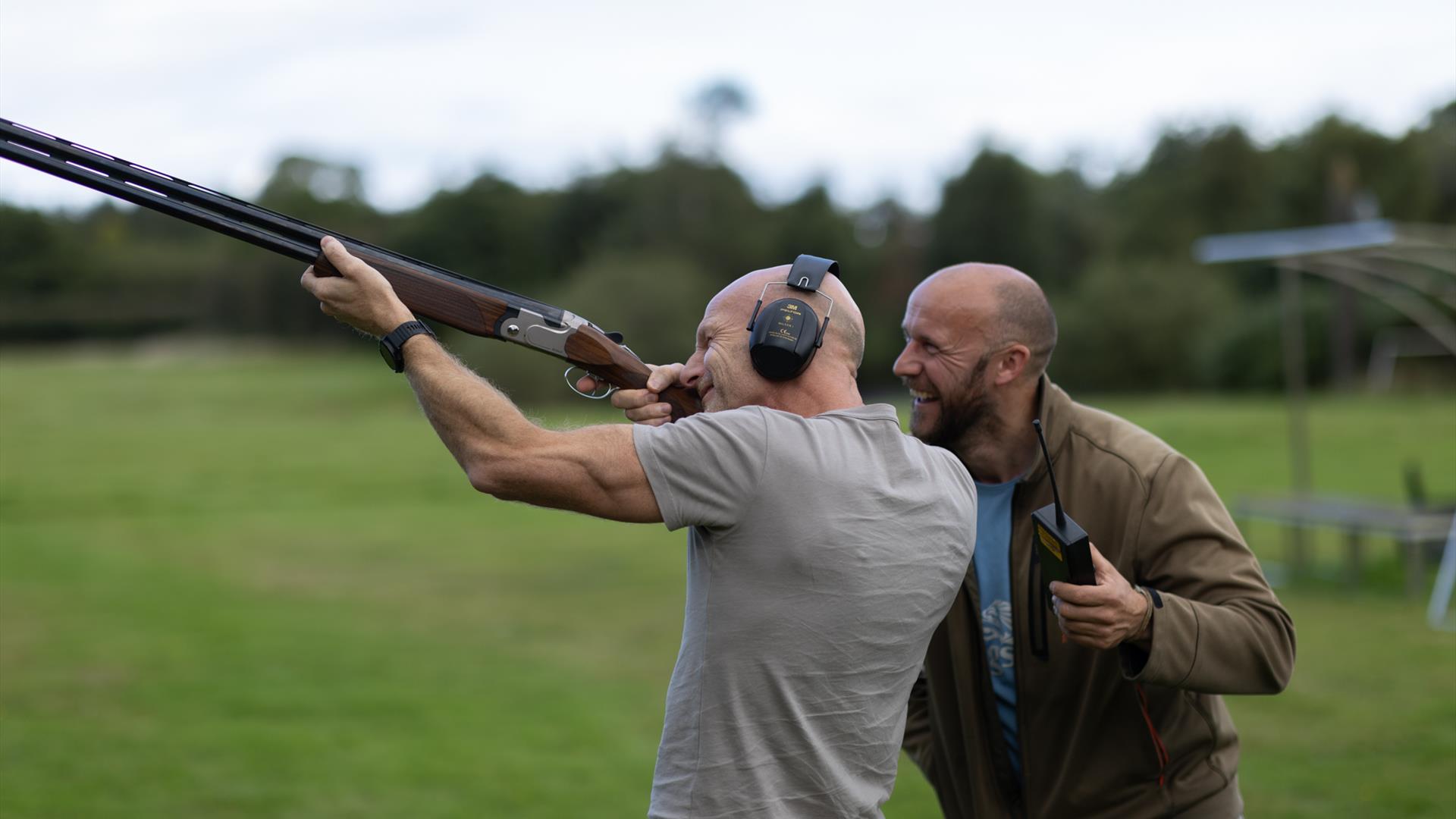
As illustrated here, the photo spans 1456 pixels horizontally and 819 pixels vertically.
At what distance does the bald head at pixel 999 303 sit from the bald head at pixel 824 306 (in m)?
1.10

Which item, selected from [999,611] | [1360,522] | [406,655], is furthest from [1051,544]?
[1360,522]

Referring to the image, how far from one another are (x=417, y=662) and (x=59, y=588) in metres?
6.67

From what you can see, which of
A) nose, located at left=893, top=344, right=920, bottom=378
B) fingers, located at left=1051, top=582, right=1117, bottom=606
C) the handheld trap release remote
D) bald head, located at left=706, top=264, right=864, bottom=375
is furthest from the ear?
bald head, located at left=706, top=264, right=864, bottom=375

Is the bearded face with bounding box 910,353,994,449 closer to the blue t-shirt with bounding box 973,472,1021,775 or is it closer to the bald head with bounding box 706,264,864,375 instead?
the blue t-shirt with bounding box 973,472,1021,775

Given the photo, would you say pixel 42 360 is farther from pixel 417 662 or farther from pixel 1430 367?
pixel 1430 367

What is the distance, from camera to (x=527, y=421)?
2.55m

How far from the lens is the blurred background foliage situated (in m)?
50.2

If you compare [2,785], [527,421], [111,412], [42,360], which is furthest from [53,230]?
[42,360]

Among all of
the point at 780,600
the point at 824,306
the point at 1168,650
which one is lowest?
the point at 1168,650

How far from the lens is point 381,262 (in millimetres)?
3252

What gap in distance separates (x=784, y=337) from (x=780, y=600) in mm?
564

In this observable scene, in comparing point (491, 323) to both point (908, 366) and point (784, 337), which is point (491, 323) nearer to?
point (784, 337)

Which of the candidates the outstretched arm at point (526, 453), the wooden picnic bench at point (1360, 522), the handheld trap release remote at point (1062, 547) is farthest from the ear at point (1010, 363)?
the wooden picnic bench at point (1360, 522)

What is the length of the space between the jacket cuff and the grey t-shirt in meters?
0.84
